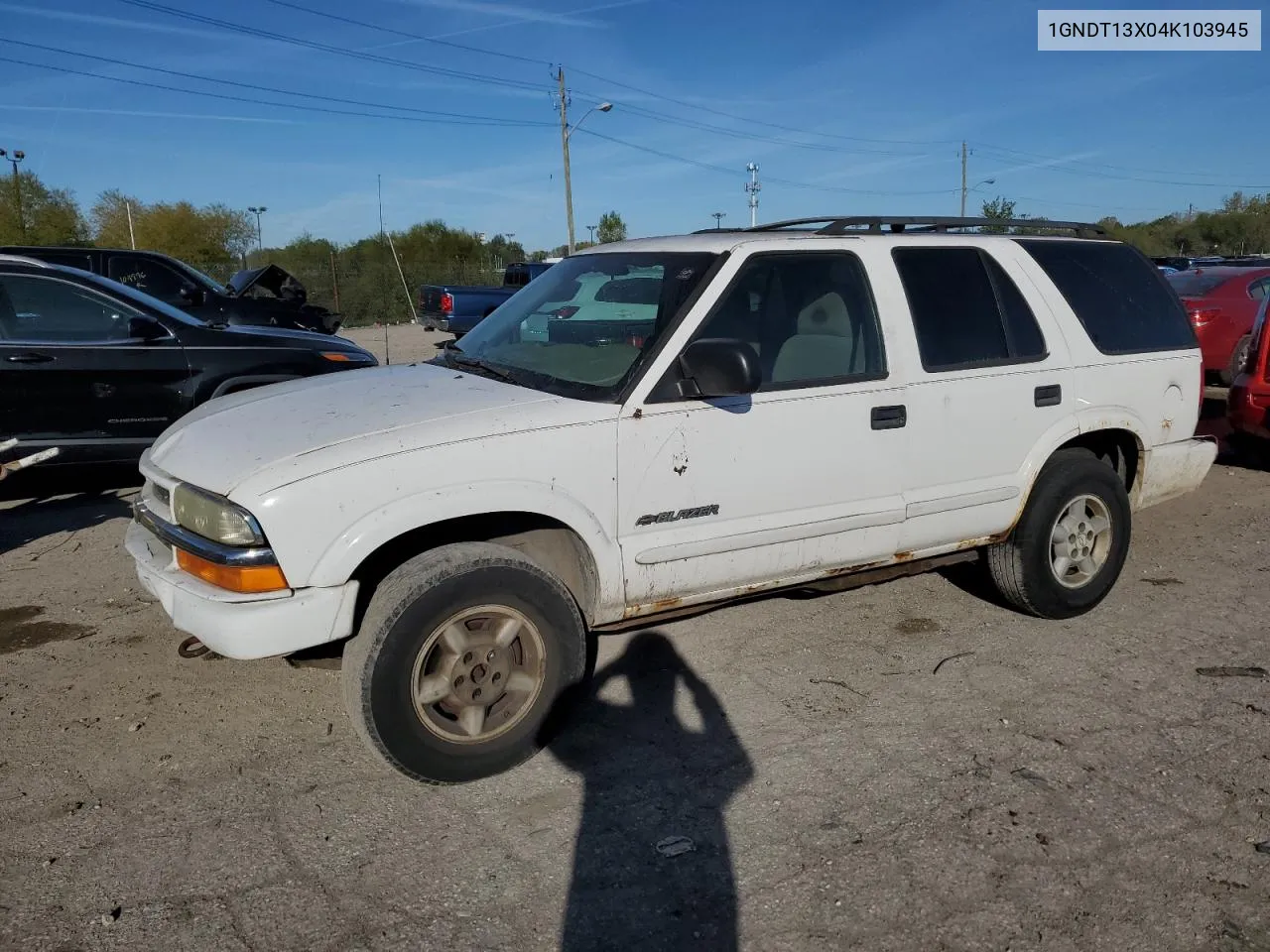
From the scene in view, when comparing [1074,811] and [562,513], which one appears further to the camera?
[562,513]

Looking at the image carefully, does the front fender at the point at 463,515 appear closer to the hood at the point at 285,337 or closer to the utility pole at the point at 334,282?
the hood at the point at 285,337

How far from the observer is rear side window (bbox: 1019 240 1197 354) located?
466cm

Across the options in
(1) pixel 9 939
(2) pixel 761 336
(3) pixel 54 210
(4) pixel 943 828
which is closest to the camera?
(1) pixel 9 939

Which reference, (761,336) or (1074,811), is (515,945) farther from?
(761,336)

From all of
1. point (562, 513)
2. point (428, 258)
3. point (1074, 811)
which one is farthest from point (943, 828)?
point (428, 258)

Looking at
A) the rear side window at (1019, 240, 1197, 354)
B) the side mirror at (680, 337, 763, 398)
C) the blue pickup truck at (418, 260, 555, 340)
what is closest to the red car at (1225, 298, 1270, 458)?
the rear side window at (1019, 240, 1197, 354)

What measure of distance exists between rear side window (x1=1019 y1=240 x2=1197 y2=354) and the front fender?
8.92 ft

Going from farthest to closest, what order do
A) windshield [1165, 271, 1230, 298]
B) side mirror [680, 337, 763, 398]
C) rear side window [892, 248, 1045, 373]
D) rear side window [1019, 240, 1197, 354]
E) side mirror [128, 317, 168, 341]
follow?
windshield [1165, 271, 1230, 298] → side mirror [128, 317, 168, 341] → rear side window [1019, 240, 1197, 354] → rear side window [892, 248, 1045, 373] → side mirror [680, 337, 763, 398]

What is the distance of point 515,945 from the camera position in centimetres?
252

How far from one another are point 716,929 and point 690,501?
4.94 ft

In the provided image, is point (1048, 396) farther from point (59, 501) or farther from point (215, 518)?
point (59, 501)

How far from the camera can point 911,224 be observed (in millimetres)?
4559

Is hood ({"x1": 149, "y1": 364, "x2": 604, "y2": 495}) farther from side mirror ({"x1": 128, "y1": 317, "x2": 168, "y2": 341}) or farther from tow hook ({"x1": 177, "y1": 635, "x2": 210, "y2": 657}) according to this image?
side mirror ({"x1": 128, "y1": 317, "x2": 168, "y2": 341})

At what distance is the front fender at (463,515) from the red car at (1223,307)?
10.3 m
